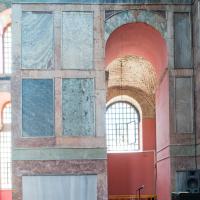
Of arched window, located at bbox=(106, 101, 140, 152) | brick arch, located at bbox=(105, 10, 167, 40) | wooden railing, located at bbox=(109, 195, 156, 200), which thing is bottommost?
wooden railing, located at bbox=(109, 195, 156, 200)

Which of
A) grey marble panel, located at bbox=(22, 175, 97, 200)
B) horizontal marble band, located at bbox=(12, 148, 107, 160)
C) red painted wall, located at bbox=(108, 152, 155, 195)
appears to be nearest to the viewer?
grey marble panel, located at bbox=(22, 175, 97, 200)

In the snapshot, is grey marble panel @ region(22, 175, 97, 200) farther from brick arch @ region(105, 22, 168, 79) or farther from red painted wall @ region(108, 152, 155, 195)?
red painted wall @ region(108, 152, 155, 195)

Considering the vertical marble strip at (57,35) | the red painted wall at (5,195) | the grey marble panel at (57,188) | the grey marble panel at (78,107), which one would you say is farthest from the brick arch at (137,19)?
the red painted wall at (5,195)

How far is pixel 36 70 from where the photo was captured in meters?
16.6

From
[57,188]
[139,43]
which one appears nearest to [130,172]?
[139,43]

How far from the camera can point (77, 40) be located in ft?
54.9

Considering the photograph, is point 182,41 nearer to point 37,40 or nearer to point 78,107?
point 78,107

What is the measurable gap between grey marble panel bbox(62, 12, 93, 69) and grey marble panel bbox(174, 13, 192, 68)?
2.74 m

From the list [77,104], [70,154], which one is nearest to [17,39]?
[77,104]

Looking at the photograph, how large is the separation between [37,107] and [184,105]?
4639mm

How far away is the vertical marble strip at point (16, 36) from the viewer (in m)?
16.6

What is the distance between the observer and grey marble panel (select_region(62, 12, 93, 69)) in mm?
16641

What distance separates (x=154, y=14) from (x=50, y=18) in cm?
336

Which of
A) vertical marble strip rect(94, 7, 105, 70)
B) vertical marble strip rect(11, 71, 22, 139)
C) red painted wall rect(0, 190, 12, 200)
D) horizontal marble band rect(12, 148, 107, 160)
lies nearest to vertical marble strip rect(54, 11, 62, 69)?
vertical marble strip rect(94, 7, 105, 70)
